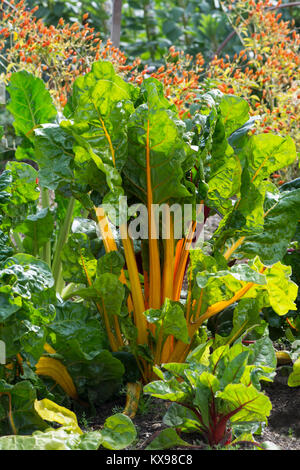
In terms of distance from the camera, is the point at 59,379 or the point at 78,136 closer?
the point at 78,136

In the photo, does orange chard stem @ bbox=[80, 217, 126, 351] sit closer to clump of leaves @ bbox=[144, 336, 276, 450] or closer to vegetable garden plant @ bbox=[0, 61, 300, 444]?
vegetable garden plant @ bbox=[0, 61, 300, 444]

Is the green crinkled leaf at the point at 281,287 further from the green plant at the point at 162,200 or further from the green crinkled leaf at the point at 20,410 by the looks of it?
the green crinkled leaf at the point at 20,410

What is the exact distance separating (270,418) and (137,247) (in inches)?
25.4

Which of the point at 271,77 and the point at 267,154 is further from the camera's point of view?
the point at 271,77

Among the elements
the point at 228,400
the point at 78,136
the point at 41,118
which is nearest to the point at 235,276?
the point at 228,400

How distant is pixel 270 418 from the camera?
1.60m

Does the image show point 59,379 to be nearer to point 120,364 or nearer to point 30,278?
point 120,364

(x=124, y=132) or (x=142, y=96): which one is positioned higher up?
(x=142, y=96)

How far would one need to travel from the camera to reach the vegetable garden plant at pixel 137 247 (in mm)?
1465

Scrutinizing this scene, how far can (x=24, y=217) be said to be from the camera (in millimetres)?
1838

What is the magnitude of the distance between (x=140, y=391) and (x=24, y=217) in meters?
0.67

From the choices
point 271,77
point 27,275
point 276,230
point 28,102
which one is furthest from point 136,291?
point 271,77

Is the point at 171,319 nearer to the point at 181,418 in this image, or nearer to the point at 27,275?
the point at 181,418

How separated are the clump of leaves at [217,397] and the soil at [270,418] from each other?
0.19 ft
